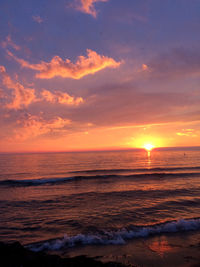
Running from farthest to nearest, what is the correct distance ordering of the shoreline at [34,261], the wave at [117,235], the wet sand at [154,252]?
1. the wave at [117,235]
2. the wet sand at [154,252]
3. the shoreline at [34,261]

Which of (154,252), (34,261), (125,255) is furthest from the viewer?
(154,252)

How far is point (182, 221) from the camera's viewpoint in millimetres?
9633

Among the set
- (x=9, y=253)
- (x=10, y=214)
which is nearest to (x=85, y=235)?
(x=9, y=253)

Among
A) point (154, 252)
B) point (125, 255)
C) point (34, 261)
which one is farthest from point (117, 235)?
point (34, 261)

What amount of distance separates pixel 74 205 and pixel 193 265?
32.4 feet

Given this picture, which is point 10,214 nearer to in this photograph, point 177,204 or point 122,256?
point 122,256

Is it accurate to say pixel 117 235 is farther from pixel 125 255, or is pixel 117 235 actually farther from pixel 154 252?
pixel 154 252

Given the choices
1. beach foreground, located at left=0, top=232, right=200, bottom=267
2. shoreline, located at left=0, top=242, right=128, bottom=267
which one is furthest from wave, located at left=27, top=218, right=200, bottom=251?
shoreline, located at left=0, top=242, right=128, bottom=267

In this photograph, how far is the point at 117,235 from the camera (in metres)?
8.53

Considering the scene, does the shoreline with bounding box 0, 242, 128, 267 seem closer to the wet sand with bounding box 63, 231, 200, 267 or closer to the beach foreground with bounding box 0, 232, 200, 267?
the beach foreground with bounding box 0, 232, 200, 267

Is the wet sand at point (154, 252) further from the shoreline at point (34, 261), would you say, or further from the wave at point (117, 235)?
the shoreline at point (34, 261)

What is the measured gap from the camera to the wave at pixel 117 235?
7706 mm

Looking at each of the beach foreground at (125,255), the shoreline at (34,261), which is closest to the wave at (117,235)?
the beach foreground at (125,255)

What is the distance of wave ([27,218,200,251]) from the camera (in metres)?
7.71
